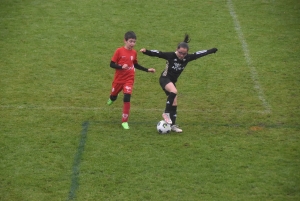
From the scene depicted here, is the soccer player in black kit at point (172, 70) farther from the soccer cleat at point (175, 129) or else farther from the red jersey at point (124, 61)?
the red jersey at point (124, 61)

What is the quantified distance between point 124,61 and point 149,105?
1.90 m

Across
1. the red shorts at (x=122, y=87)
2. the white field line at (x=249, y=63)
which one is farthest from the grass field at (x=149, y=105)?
the red shorts at (x=122, y=87)

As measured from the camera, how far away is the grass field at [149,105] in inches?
448

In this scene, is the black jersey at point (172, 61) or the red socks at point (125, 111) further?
the red socks at point (125, 111)

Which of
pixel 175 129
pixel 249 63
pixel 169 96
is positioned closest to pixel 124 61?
pixel 169 96

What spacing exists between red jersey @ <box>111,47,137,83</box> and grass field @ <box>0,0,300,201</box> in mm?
1068

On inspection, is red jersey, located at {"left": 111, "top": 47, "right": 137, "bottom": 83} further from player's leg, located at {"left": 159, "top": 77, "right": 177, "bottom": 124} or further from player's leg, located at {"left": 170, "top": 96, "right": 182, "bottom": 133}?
player's leg, located at {"left": 170, "top": 96, "right": 182, "bottom": 133}

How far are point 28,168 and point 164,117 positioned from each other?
9.96 ft

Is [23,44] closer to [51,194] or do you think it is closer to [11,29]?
[11,29]

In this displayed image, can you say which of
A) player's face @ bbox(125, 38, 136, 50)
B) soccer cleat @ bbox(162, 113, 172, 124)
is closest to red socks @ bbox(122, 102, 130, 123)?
soccer cleat @ bbox(162, 113, 172, 124)

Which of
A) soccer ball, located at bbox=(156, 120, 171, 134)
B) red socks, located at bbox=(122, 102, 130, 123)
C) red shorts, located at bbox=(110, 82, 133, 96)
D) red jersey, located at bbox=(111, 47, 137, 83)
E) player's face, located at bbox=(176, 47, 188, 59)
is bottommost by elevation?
soccer ball, located at bbox=(156, 120, 171, 134)

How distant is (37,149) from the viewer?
497 inches

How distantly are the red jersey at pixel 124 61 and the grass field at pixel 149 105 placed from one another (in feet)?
3.50

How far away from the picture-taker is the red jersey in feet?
44.5
